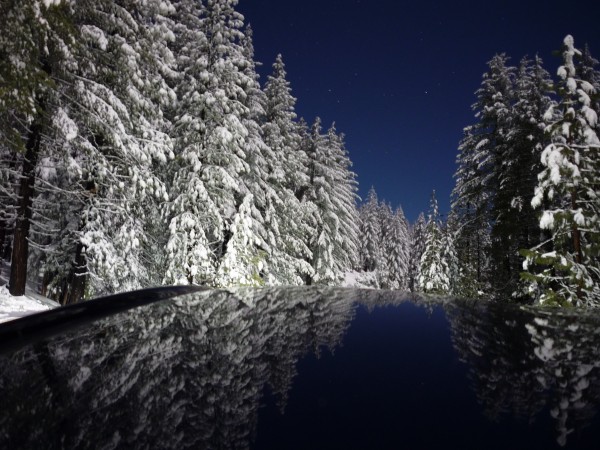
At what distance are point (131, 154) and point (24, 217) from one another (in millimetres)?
3038

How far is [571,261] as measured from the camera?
24.9 feet

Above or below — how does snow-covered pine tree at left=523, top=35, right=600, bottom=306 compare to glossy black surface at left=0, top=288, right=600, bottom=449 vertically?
above

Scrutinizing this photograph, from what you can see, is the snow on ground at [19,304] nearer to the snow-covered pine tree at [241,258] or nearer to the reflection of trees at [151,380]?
the snow-covered pine tree at [241,258]

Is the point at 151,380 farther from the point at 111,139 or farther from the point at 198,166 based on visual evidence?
the point at 198,166

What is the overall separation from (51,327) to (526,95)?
21.8 meters

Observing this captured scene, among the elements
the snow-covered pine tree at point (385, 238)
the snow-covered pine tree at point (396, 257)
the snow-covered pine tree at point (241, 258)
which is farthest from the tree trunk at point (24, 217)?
the snow-covered pine tree at point (396, 257)

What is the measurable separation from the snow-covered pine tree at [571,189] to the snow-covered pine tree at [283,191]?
10451mm

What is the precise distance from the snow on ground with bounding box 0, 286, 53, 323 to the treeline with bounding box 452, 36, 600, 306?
1147 cm

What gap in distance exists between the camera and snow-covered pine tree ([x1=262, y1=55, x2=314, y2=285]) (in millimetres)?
16723

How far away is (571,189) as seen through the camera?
8117mm

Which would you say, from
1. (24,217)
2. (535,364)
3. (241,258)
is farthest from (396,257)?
(535,364)

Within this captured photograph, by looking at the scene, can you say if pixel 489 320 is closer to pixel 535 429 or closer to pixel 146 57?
pixel 535 429

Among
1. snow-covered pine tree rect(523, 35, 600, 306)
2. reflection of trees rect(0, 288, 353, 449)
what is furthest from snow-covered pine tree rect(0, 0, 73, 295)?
snow-covered pine tree rect(523, 35, 600, 306)

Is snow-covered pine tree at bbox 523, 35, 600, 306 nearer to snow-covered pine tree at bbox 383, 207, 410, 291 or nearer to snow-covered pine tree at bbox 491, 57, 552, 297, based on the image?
snow-covered pine tree at bbox 491, 57, 552, 297
